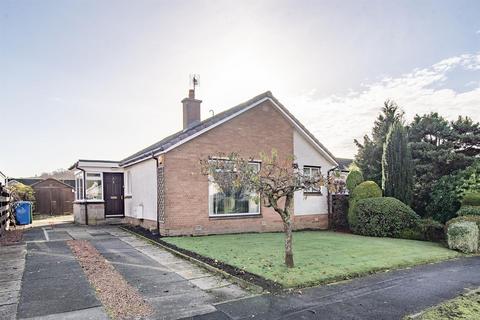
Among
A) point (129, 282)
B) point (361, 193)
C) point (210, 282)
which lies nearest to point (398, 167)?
point (361, 193)

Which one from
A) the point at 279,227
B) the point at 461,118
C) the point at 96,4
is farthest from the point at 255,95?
the point at 461,118

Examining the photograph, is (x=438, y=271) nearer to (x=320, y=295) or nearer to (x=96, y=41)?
(x=320, y=295)

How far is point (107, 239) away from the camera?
12406 mm

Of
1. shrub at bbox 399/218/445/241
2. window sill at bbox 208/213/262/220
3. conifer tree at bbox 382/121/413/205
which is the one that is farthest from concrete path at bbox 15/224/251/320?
conifer tree at bbox 382/121/413/205

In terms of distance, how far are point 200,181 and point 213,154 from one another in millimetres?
1267

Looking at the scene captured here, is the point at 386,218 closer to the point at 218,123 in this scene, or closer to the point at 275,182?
the point at 218,123

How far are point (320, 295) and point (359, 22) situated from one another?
9.52 m

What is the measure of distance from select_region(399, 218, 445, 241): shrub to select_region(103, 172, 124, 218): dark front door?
14823 millimetres

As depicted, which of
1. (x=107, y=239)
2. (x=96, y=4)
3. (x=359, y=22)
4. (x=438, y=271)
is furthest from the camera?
(x=107, y=239)

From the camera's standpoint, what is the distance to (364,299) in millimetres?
5762

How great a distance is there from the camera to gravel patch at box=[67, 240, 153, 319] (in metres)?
5.08

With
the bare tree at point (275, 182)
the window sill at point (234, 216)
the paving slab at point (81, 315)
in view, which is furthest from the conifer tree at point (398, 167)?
the paving slab at point (81, 315)

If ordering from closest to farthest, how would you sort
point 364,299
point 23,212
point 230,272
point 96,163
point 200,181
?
1. point 364,299
2. point 230,272
3. point 200,181
4. point 23,212
5. point 96,163

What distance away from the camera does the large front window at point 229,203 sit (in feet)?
43.8
